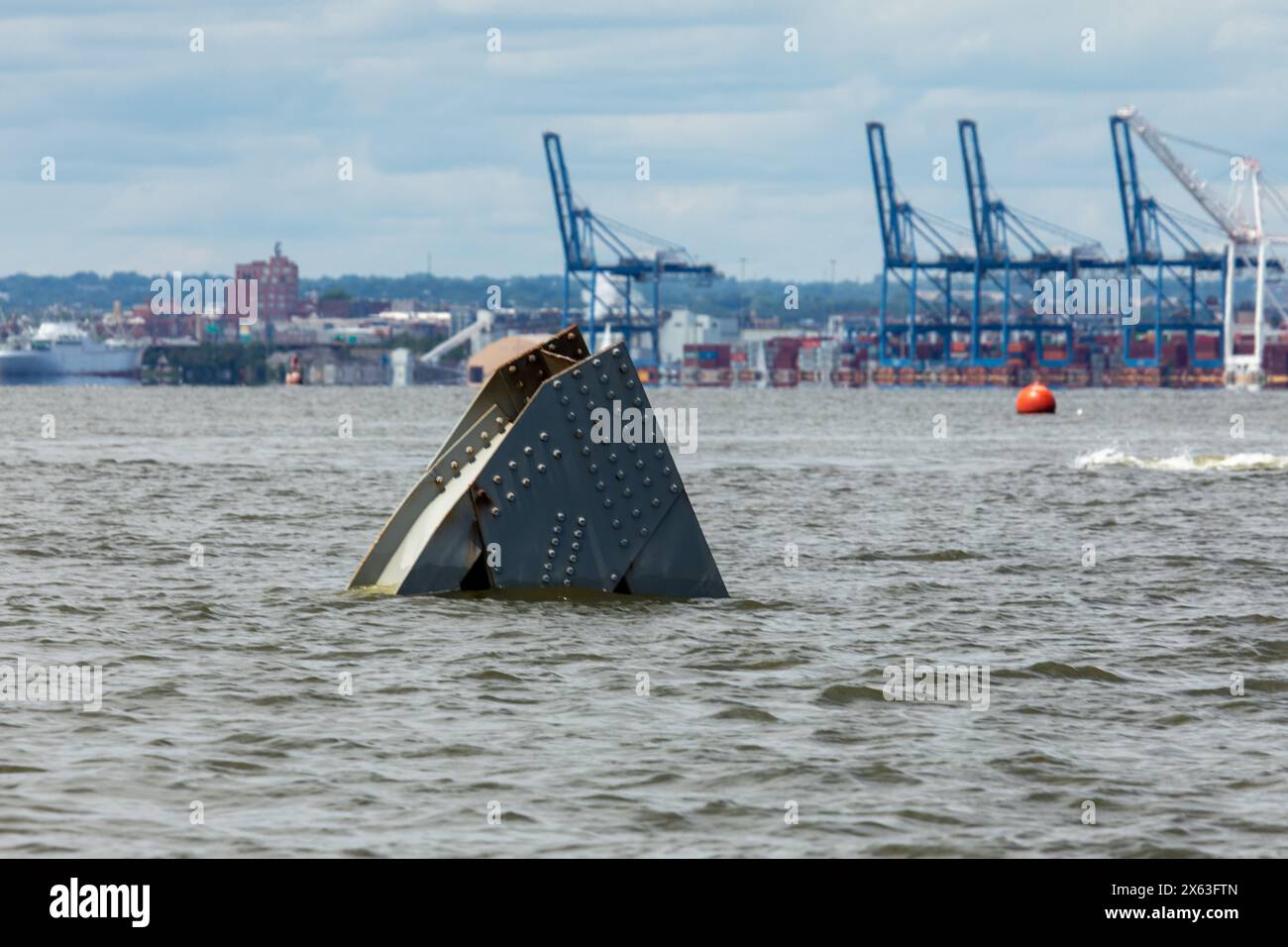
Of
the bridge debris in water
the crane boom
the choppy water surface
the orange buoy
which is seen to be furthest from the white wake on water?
the crane boom

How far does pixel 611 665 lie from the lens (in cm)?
1173

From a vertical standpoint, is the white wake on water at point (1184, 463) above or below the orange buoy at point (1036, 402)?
above

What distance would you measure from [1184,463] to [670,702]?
3294cm

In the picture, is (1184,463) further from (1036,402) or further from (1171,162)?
(1171,162)

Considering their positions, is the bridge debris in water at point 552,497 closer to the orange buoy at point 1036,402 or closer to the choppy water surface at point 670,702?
the choppy water surface at point 670,702

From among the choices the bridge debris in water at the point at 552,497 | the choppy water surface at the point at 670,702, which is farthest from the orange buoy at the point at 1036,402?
the bridge debris in water at the point at 552,497

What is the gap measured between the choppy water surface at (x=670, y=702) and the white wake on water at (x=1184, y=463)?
15.9 metres

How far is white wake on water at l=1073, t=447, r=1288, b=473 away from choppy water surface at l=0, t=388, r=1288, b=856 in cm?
1595

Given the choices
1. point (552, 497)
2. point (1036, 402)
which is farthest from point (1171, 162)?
point (552, 497)

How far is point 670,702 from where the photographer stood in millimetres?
10648

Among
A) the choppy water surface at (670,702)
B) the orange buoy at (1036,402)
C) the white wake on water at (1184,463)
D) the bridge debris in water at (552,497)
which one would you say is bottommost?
the orange buoy at (1036,402)

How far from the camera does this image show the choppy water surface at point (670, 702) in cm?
792

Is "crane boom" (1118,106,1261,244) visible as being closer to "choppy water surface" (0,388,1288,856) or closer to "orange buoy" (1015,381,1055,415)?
"orange buoy" (1015,381,1055,415)
